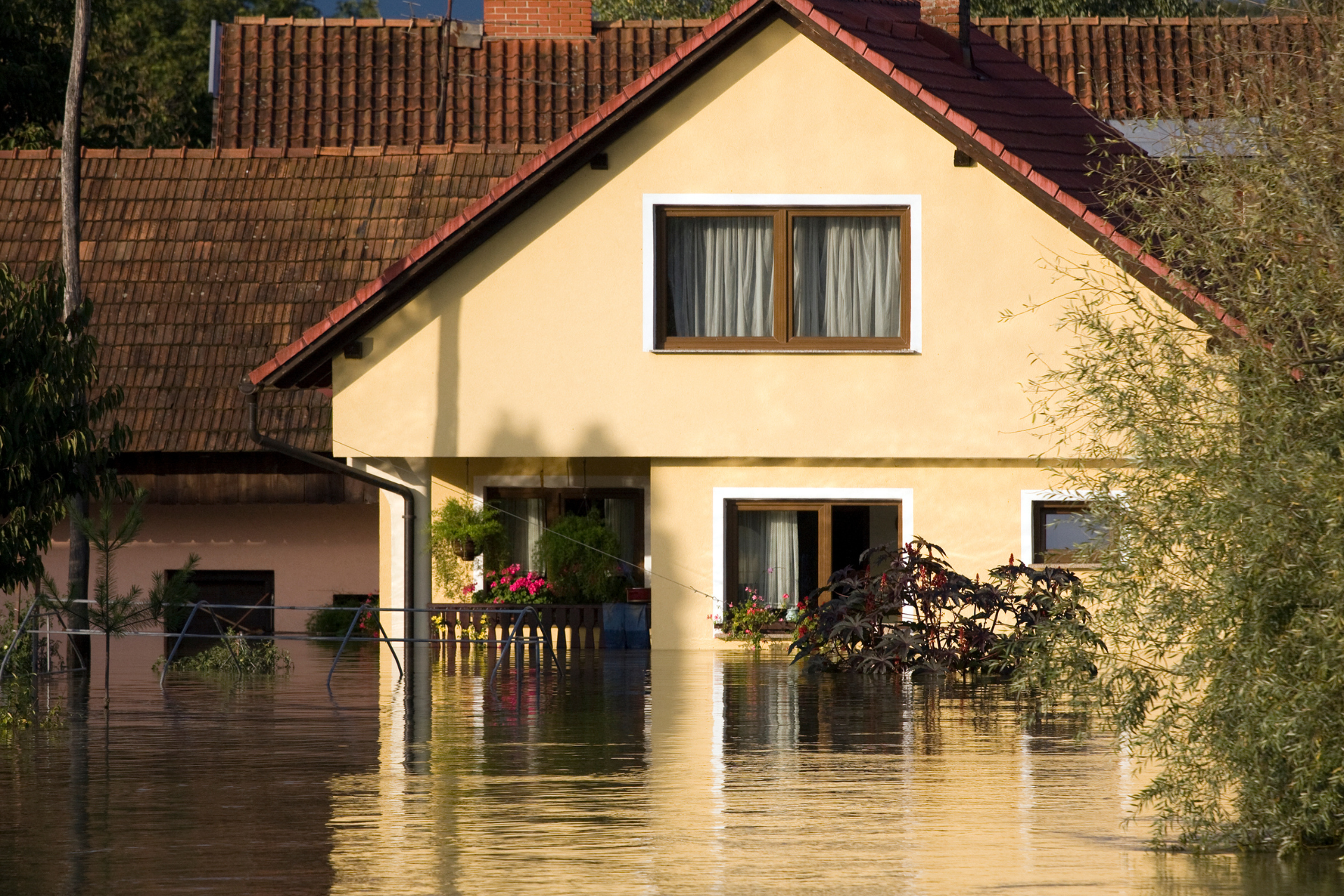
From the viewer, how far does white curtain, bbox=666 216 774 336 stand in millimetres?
20797

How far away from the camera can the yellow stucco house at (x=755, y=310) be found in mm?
20328

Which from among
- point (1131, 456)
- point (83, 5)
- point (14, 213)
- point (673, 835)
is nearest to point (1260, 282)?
point (1131, 456)

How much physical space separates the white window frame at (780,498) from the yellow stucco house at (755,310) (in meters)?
0.03

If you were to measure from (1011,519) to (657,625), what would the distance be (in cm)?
398

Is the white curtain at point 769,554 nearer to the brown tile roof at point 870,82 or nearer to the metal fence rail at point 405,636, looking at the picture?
the metal fence rail at point 405,636

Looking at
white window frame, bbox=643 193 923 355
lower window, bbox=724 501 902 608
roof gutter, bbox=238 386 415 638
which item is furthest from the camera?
lower window, bbox=724 501 902 608

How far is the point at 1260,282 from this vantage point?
29.8 ft

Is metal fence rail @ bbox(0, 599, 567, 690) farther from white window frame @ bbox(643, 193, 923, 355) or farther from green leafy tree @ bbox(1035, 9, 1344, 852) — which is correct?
green leafy tree @ bbox(1035, 9, 1344, 852)

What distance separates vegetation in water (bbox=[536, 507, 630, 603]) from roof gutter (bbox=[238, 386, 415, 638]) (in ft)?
4.90

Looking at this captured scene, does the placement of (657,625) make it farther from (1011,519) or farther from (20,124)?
(20,124)

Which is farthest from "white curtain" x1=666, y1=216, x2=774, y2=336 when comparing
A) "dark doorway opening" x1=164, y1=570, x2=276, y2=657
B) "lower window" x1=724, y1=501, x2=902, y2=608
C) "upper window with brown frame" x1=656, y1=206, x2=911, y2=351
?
"dark doorway opening" x1=164, y1=570, x2=276, y2=657

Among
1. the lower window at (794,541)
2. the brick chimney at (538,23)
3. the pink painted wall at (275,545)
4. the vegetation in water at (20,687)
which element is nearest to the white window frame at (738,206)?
the lower window at (794,541)

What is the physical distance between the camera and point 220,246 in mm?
25234

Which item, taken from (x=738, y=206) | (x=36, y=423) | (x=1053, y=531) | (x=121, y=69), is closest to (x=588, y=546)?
(x=738, y=206)
